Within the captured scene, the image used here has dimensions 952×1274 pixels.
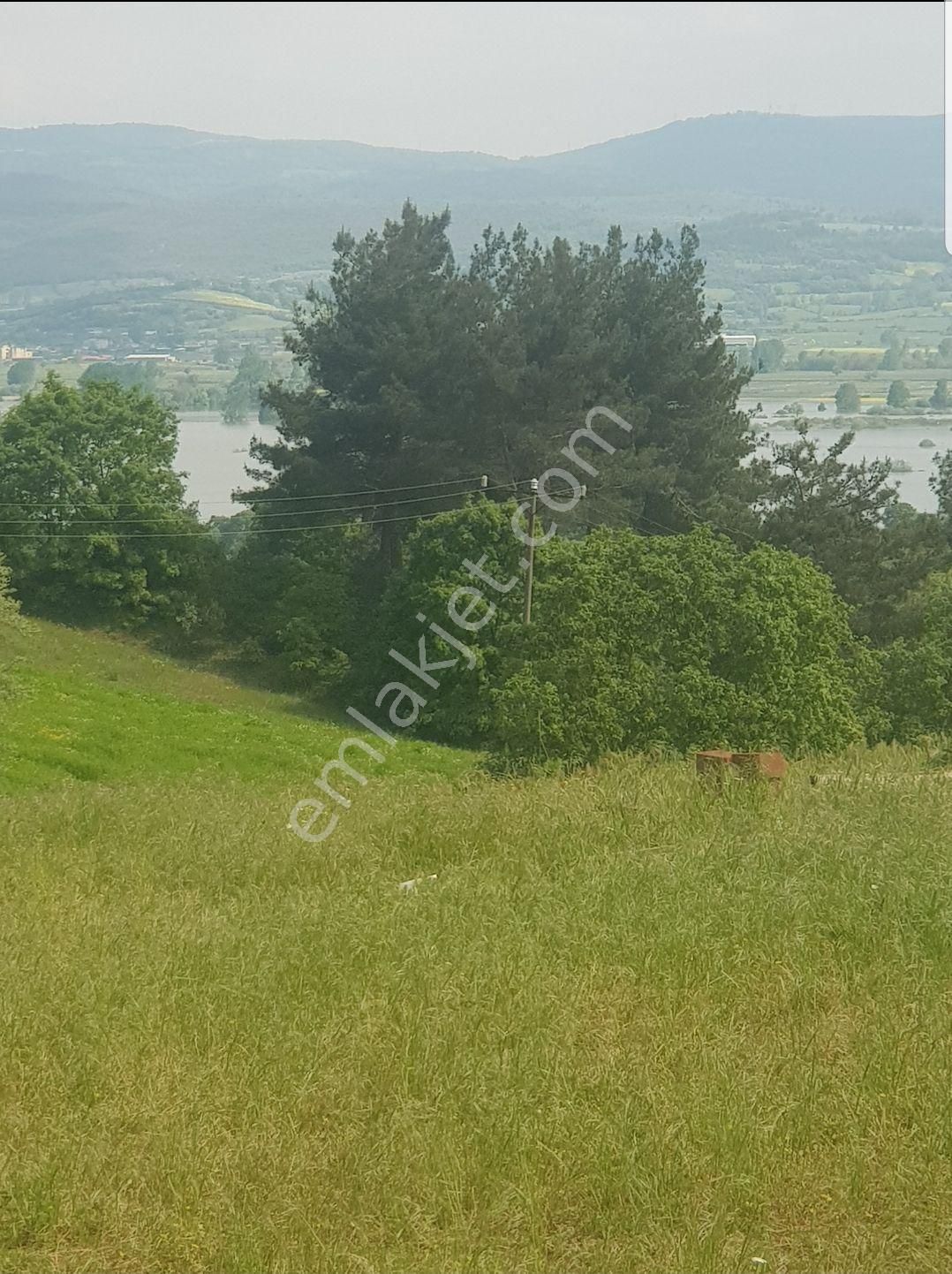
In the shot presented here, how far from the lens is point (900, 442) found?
70.8 metres

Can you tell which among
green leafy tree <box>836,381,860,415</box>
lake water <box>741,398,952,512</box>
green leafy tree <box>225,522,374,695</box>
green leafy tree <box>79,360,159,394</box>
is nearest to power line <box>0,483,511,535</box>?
green leafy tree <box>225,522,374,695</box>

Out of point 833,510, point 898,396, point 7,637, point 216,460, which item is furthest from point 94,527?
point 898,396

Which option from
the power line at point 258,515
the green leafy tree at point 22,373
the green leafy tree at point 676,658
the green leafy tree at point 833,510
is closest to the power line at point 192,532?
the power line at point 258,515

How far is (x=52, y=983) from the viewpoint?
590 centimetres

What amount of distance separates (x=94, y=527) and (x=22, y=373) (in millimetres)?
64849

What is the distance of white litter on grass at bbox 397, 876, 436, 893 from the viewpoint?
7.54 m

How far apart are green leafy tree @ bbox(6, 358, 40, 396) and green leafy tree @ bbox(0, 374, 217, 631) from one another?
52.3 meters

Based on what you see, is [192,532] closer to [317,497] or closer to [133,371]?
[317,497]

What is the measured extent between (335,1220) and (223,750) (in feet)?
95.1

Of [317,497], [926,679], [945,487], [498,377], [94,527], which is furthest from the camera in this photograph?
[945,487]

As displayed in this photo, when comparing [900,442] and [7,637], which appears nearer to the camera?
[7,637]

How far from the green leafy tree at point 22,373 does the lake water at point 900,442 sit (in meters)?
54.2

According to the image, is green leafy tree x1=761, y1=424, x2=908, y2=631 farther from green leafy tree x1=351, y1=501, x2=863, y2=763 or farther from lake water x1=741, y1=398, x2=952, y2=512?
green leafy tree x1=351, y1=501, x2=863, y2=763

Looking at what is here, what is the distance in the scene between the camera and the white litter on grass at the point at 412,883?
754 cm
